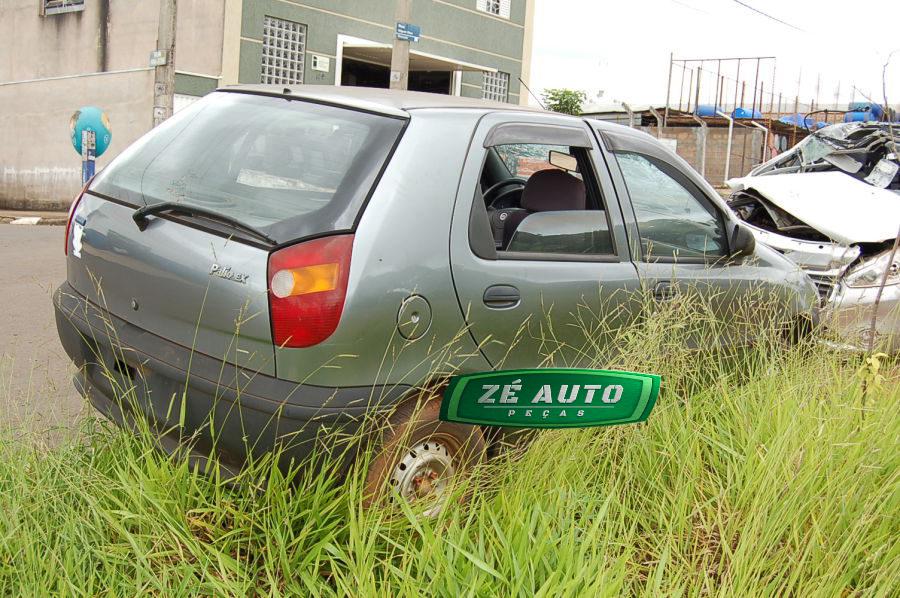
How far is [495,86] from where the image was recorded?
2722 centimetres

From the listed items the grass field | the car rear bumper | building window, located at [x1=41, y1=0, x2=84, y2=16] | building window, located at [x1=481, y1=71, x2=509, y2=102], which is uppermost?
building window, located at [x1=41, y1=0, x2=84, y2=16]

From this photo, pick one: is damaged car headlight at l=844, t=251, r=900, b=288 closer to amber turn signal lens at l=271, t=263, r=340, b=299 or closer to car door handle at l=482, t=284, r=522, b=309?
car door handle at l=482, t=284, r=522, b=309

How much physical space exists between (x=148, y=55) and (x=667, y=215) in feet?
62.2

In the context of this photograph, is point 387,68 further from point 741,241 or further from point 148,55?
point 741,241

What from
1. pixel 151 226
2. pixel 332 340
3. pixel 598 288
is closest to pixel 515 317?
pixel 598 288

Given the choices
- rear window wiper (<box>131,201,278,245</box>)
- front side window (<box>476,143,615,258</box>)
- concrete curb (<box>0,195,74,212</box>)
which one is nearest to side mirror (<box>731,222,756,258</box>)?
front side window (<box>476,143,615,258</box>)

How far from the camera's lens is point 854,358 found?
411 centimetres

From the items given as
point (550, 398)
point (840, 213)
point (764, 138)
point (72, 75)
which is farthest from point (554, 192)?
point (764, 138)

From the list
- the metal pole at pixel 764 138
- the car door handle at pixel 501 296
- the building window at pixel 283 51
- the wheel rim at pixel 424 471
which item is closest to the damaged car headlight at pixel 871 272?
the car door handle at pixel 501 296

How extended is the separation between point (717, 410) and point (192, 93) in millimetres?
19032

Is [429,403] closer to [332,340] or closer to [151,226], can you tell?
[332,340]

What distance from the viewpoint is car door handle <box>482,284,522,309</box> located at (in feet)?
10.8

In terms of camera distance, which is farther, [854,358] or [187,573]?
[854,358]

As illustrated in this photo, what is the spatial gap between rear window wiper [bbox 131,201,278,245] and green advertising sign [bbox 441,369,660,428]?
86 centimetres
